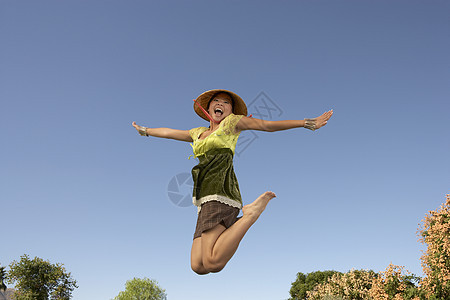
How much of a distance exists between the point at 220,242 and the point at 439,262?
18.0 metres

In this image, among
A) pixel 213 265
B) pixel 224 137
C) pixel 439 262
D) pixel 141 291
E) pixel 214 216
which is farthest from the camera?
pixel 141 291

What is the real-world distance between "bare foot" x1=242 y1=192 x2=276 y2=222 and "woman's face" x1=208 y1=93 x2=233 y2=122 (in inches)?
48.0

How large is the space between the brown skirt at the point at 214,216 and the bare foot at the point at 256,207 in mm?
168

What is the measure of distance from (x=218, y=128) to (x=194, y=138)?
0.48 metres

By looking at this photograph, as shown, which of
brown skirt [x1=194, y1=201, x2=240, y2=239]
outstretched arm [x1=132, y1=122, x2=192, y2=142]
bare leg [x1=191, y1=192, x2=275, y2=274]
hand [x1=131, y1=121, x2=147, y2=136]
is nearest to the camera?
bare leg [x1=191, y1=192, x2=275, y2=274]

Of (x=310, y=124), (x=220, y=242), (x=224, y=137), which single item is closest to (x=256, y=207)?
(x=220, y=242)

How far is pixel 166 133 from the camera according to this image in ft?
18.6

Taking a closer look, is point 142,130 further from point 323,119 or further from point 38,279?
point 38,279

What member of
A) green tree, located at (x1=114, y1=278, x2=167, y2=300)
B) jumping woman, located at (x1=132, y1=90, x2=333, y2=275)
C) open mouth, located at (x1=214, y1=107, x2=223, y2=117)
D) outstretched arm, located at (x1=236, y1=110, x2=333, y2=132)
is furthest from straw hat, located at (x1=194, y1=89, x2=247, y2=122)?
green tree, located at (x1=114, y1=278, x2=167, y2=300)

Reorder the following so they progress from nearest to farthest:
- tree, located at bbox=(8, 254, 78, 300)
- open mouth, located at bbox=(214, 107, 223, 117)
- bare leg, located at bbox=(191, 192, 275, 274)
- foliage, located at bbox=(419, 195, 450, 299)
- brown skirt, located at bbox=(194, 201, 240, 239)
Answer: bare leg, located at bbox=(191, 192, 275, 274)
brown skirt, located at bbox=(194, 201, 240, 239)
open mouth, located at bbox=(214, 107, 223, 117)
foliage, located at bbox=(419, 195, 450, 299)
tree, located at bbox=(8, 254, 78, 300)

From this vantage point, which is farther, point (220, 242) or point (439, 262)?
point (439, 262)

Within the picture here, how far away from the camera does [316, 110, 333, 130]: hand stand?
183 inches

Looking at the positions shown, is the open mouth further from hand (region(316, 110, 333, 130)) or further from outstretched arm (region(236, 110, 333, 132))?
hand (region(316, 110, 333, 130))

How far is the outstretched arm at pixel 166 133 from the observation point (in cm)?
558
